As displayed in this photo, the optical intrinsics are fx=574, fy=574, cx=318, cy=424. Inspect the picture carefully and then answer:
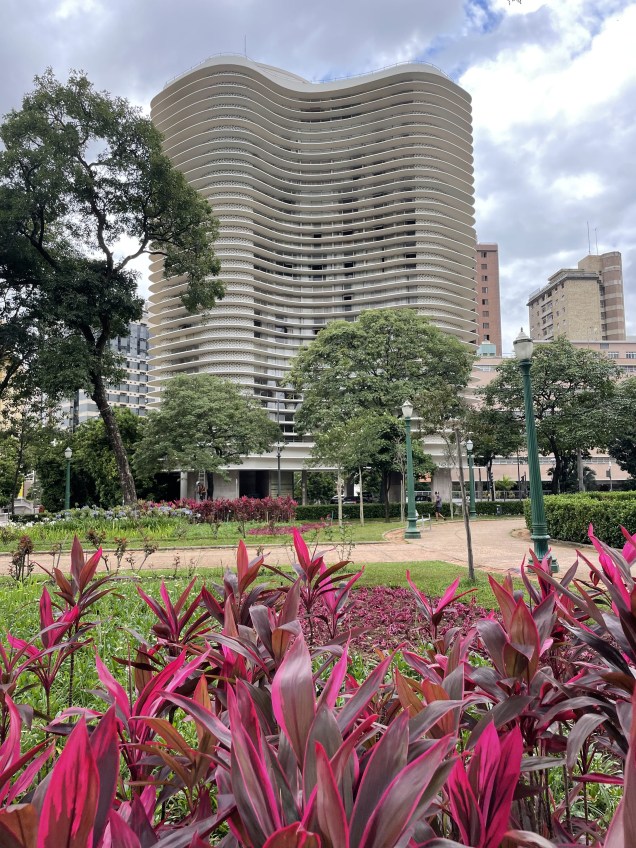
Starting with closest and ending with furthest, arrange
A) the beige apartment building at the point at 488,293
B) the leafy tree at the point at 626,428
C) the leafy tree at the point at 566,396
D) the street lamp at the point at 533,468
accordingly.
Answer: the street lamp at the point at 533,468
the leafy tree at the point at 626,428
the leafy tree at the point at 566,396
the beige apartment building at the point at 488,293

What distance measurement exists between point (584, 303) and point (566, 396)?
224ft

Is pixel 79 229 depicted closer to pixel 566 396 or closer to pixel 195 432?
pixel 195 432

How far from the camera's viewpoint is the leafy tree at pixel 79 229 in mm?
18875

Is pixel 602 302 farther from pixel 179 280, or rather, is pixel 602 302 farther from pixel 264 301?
pixel 179 280

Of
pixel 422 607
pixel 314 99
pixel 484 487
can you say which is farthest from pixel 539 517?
pixel 314 99

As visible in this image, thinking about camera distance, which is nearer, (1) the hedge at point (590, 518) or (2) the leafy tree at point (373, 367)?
(1) the hedge at point (590, 518)

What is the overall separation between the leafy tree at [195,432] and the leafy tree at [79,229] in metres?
16.2

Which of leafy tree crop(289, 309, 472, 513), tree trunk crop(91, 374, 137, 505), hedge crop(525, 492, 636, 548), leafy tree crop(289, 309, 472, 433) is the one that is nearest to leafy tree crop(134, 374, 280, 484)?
leafy tree crop(289, 309, 472, 433)

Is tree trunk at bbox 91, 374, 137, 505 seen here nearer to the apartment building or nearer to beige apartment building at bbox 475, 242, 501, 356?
the apartment building

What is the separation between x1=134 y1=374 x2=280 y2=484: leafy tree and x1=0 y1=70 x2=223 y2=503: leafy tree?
16227mm

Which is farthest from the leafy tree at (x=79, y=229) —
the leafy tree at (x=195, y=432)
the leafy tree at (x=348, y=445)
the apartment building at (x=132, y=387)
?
the apartment building at (x=132, y=387)

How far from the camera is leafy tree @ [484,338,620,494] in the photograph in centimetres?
3186

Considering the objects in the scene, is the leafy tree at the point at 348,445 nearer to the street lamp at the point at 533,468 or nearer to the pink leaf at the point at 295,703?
the street lamp at the point at 533,468

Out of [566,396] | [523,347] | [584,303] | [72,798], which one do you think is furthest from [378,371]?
[584,303]
